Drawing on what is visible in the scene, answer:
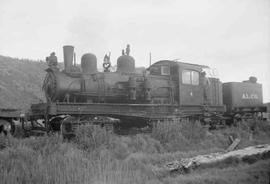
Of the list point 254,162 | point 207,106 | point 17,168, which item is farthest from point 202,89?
point 17,168

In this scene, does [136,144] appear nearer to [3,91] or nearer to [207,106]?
[207,106]

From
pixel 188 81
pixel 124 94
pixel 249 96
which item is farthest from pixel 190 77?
pixel 249 96

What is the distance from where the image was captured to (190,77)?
14.1 meters

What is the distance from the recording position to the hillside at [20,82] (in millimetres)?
23909

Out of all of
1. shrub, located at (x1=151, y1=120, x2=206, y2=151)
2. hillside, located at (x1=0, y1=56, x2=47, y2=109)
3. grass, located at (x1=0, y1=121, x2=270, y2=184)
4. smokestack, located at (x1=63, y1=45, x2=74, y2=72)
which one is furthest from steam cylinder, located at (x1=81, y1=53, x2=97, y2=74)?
hillside, located at (x1=0, y1=56, x2=47, y2=109)

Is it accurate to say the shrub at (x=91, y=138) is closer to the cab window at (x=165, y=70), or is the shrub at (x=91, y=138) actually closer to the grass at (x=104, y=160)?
the grass at (x=104, y=160)

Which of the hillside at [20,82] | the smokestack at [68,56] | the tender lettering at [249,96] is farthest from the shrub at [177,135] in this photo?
the hillside at [20,82]

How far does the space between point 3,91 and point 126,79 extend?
54.3 ft

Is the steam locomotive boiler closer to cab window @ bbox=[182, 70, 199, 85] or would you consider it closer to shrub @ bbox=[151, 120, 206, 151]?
cab window @ bbox=[182, 70, 199, 85]

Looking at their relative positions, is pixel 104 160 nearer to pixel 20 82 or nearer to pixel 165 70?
pixel 165 70

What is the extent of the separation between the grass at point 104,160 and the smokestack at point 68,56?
3.16m

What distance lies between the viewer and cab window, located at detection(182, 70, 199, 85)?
13.9m

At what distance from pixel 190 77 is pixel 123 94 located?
396 cm

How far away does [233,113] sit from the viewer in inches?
666
